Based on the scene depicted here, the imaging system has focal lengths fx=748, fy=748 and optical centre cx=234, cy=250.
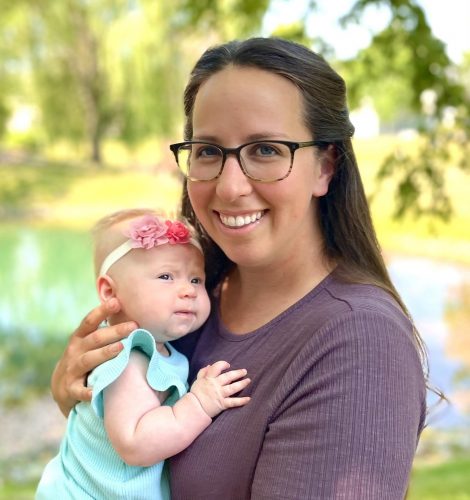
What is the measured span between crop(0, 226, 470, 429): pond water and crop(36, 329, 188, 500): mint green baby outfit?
26.5 ft

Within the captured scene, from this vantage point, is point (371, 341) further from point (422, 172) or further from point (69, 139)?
point (69, 139)

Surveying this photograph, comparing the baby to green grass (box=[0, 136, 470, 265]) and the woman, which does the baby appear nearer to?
the woman

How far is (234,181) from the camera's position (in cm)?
139

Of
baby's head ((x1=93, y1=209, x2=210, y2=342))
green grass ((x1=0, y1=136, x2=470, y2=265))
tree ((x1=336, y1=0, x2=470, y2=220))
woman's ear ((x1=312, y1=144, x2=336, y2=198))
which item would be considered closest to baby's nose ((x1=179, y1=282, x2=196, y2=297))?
baby's head ((x1=93, y1=209, x2=210, y2=342))

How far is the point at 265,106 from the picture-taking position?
4.52ft

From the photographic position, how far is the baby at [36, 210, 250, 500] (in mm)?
1387

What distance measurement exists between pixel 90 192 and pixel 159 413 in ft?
48.4

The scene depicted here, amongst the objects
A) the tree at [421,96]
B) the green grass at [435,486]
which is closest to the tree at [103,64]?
the green grass at [435,486]

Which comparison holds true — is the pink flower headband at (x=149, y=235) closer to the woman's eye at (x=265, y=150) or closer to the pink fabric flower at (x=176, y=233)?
the pink fabric flower at (x=176, y=233)

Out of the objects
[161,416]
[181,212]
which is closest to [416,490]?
[181,212]

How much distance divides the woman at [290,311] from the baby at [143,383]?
0.04 metres

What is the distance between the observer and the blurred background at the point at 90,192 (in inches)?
328

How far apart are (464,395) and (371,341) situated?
874 centimetres

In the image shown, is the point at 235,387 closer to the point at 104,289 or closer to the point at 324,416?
the point at 324,416
